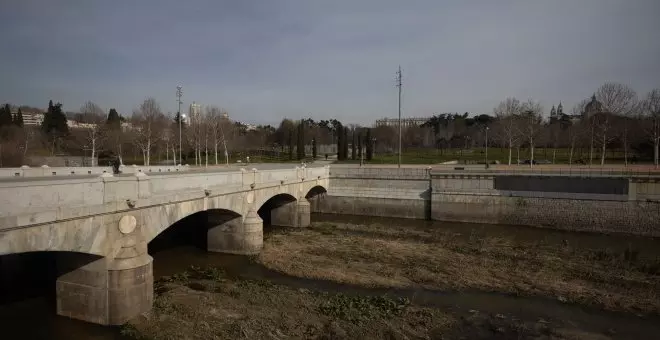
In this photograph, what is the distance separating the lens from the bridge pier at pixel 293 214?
30.3 m

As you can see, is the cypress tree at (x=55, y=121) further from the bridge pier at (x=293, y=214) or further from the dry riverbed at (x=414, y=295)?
the dry riverbed at (x=414, y=295)

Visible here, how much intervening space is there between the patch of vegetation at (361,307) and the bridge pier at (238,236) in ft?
25.8

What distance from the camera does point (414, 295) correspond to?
52.2 feet

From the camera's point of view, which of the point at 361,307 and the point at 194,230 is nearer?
the point at 361,307

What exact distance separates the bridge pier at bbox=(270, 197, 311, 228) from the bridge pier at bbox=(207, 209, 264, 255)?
7.80 metres

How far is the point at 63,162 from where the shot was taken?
4353 centimetres

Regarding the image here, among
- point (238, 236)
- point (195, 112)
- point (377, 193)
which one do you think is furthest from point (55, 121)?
point (238, 236)

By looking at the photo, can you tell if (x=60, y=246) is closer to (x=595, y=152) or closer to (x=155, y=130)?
(x=155, y=130)

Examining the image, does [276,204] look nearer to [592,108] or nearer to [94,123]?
[94,123]

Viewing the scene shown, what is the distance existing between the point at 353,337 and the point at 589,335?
7.55 m

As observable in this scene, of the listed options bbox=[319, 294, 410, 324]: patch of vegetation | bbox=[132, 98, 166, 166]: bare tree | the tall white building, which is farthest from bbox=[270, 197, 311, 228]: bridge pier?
the tall white building

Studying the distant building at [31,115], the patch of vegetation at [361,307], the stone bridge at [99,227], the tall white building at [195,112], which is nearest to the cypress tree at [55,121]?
the tall white building at [195,112]

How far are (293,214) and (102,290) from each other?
59.4ft

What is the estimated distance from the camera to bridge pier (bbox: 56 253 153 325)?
12719mm
